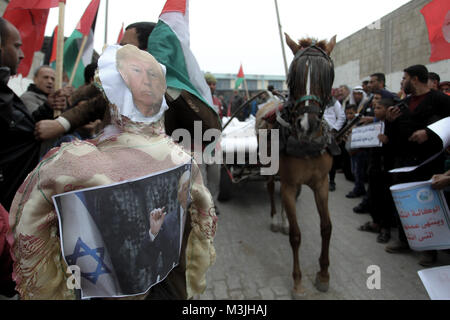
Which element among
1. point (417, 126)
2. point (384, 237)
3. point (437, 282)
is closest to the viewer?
point (437, 282)

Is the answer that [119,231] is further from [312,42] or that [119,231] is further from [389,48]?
[389,48]

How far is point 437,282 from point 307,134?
1.31 meters

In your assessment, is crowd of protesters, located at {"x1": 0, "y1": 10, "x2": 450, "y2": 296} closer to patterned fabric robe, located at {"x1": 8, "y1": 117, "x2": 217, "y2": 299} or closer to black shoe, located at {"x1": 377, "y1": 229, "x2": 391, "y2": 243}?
black shoe, located at {"x1": 377, "y1": 229, "x2": 391, "y2": 243}

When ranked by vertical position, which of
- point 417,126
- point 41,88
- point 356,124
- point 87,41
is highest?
point 87,41

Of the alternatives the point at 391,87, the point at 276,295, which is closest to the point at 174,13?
the point at 276,295

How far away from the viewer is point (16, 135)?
1828 millimetres

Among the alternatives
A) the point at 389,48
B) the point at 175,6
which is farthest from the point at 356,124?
the point at 389,48

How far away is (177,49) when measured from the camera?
5.44 ft

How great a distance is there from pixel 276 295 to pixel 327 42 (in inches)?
105

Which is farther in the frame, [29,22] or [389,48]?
[389,48]

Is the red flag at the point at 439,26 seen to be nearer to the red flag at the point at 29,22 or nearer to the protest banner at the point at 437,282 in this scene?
the protest banner at the point at 437,282

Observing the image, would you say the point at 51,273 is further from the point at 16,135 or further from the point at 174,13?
the point at 174,13

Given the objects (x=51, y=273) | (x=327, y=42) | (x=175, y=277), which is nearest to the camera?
(x=51, y=273)

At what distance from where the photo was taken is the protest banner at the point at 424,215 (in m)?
2.29
